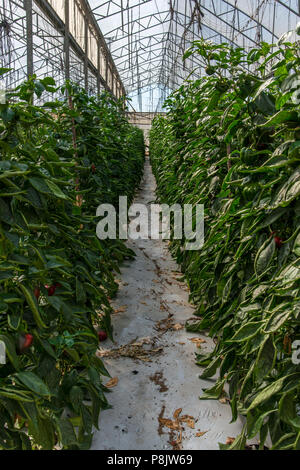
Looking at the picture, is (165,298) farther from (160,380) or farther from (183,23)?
(183,23)

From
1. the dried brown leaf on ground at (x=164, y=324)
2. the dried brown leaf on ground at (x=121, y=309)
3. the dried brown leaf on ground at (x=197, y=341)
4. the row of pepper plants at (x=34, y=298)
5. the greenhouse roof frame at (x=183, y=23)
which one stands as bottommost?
the dried brown leaf on ground at (x=197, y=341)

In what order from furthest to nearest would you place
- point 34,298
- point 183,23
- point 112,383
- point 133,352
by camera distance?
1. point 183,23
2. point 133,352
3. point 112,383
4. point 34,298

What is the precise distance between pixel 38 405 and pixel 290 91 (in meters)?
1.07

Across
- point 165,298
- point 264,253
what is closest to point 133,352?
point 165,298

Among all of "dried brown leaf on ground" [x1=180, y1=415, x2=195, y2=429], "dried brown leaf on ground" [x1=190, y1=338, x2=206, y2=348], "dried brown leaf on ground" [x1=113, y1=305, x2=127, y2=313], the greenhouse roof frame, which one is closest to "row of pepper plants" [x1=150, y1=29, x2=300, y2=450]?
"dried brown leaf on ground" [x1=180, y1=415, x2=195, y2=429]

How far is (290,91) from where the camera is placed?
3.57ft

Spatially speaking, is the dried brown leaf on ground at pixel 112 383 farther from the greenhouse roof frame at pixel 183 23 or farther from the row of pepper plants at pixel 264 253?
the greenhouse roof frame at pixel 183 23

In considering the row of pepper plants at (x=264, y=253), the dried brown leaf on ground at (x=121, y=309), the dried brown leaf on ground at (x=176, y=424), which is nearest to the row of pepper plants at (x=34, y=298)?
the dried brown leaf on ground at (x=176, y=424)

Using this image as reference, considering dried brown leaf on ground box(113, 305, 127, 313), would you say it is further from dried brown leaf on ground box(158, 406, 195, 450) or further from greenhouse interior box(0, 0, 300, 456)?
dried brown leaf on ground box(158, 406, 195, 450)

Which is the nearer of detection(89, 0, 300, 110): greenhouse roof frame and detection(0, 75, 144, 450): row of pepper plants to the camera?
detection(0, 75, 144, 450): row of pepper plants

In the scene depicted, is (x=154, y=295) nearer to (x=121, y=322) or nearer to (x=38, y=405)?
(x=121, y=322)

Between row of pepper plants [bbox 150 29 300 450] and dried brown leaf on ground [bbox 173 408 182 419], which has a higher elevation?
row of pepper plants [bbox 150 29 300 450]

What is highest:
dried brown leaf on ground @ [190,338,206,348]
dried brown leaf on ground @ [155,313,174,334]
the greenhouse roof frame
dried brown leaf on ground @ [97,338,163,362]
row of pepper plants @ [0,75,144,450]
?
the greenhouse roof frame
